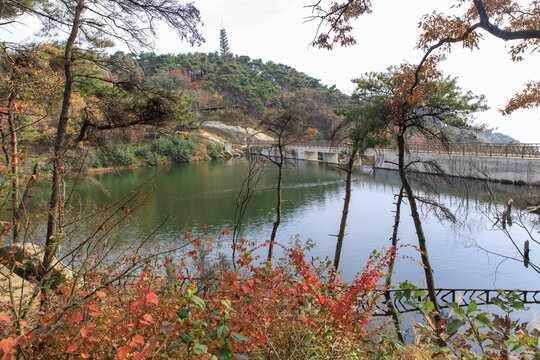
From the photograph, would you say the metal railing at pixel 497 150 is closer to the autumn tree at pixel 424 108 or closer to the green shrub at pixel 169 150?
the autumn tree at pixel 424 108

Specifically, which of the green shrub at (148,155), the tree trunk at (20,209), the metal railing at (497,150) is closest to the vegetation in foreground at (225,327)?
the tree trunk at (20,209)

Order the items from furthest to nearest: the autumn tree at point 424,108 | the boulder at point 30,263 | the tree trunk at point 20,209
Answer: the autumn tree at point 424,108 → the tree trunk at point 20,209 → the boulder at point 30,263

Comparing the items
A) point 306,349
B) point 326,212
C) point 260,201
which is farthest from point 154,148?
point 306,349

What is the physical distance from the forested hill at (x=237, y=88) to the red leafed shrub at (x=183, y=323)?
4218cm

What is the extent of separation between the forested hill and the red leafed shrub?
138ft

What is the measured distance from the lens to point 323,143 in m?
39.5

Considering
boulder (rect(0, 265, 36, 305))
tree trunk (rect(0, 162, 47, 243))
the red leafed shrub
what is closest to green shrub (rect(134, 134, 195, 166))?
tree trunk (rect(0, 162, 47, 243))

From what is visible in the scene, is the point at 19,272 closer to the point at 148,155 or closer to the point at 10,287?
the point at 10,287

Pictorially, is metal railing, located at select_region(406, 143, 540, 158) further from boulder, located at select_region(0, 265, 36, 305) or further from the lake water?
boulder, located at select_region(0, 265, 36, 305)

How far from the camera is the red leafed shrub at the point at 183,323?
1.50m

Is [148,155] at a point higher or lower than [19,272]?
higher

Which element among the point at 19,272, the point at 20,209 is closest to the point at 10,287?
the point at 20,209

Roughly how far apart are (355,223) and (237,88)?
41219 mm

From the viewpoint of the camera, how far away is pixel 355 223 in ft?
49.3
